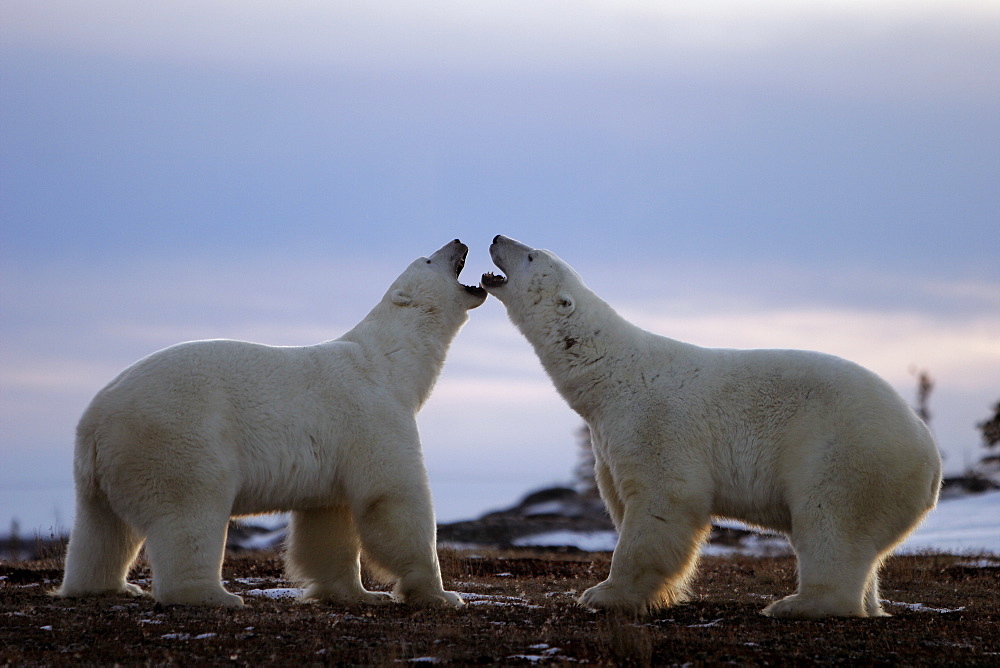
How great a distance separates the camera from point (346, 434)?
27.3 ft

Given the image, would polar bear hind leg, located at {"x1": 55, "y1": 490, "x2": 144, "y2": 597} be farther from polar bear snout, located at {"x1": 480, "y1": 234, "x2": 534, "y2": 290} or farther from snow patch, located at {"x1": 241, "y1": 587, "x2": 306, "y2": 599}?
polar bear snout, located at {"x1": 480, "y1": 234, "x2": 534, "y2": 290}

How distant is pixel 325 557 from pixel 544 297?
2887 millimetres

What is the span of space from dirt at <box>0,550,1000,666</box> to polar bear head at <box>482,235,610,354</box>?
90.1 inches

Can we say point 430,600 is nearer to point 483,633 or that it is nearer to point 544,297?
point 483,633

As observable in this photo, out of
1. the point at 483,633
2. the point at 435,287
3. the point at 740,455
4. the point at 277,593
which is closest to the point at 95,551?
the point at 277,593

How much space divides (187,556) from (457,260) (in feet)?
12.0

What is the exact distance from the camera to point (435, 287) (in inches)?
371

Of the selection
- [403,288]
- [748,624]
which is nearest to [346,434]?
[403,288]

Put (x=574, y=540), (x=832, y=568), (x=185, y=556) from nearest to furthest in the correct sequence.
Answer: (x=185, y=556), (x=832, y=568), (x=574, y=540)

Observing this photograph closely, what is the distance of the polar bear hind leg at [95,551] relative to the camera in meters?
8.25

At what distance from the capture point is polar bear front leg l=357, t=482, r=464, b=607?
8.16 metres

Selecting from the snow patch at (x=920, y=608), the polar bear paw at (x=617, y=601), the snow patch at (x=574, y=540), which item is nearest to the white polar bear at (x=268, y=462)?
the polar bear paw at (x=617, y=601)

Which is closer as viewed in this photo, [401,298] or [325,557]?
[325,557]

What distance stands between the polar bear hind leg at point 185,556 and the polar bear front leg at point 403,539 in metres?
1.17
